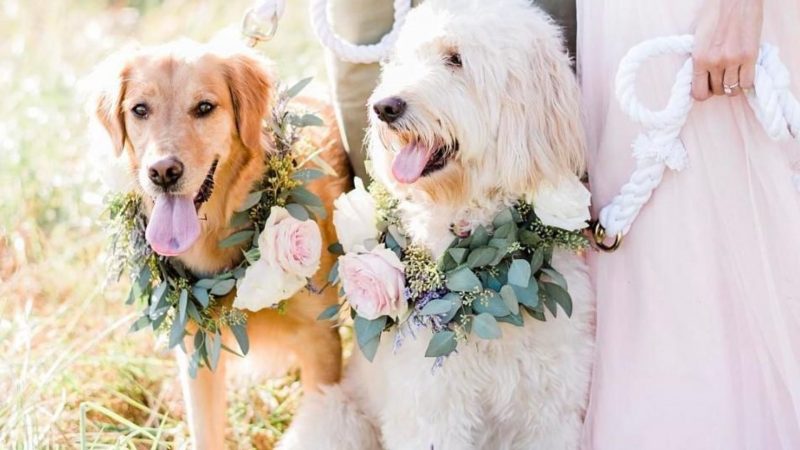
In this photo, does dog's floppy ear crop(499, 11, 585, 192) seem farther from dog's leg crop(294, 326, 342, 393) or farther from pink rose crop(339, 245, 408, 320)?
dog's leg crop(294, 326, 342, 393)

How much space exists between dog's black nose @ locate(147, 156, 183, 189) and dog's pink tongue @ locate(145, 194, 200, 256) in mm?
53

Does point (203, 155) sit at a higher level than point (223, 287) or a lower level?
higher

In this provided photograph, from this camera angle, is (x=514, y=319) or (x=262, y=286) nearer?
(x=514, y=319)

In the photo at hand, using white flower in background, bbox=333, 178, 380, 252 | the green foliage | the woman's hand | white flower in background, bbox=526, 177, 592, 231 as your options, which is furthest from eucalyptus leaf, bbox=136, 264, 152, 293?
the woman's hand

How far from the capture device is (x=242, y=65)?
2.75 meters

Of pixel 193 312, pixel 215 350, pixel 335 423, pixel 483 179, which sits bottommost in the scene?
pixel 335 423

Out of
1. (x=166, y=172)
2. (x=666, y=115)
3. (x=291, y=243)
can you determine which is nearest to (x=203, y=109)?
(x=166, y=172)

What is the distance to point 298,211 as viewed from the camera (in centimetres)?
272

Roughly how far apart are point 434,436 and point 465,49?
39.3 inches

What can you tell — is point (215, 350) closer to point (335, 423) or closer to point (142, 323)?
point (142, 323)

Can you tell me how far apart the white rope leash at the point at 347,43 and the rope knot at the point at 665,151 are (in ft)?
3.06

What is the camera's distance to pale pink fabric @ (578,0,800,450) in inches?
89.5

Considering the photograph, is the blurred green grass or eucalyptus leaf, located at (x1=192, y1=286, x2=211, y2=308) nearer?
eucalyptus leaf, located at (x1=192, y1=286, x2=211, y2=308)

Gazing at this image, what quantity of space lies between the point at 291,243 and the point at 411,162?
0.50 metres
